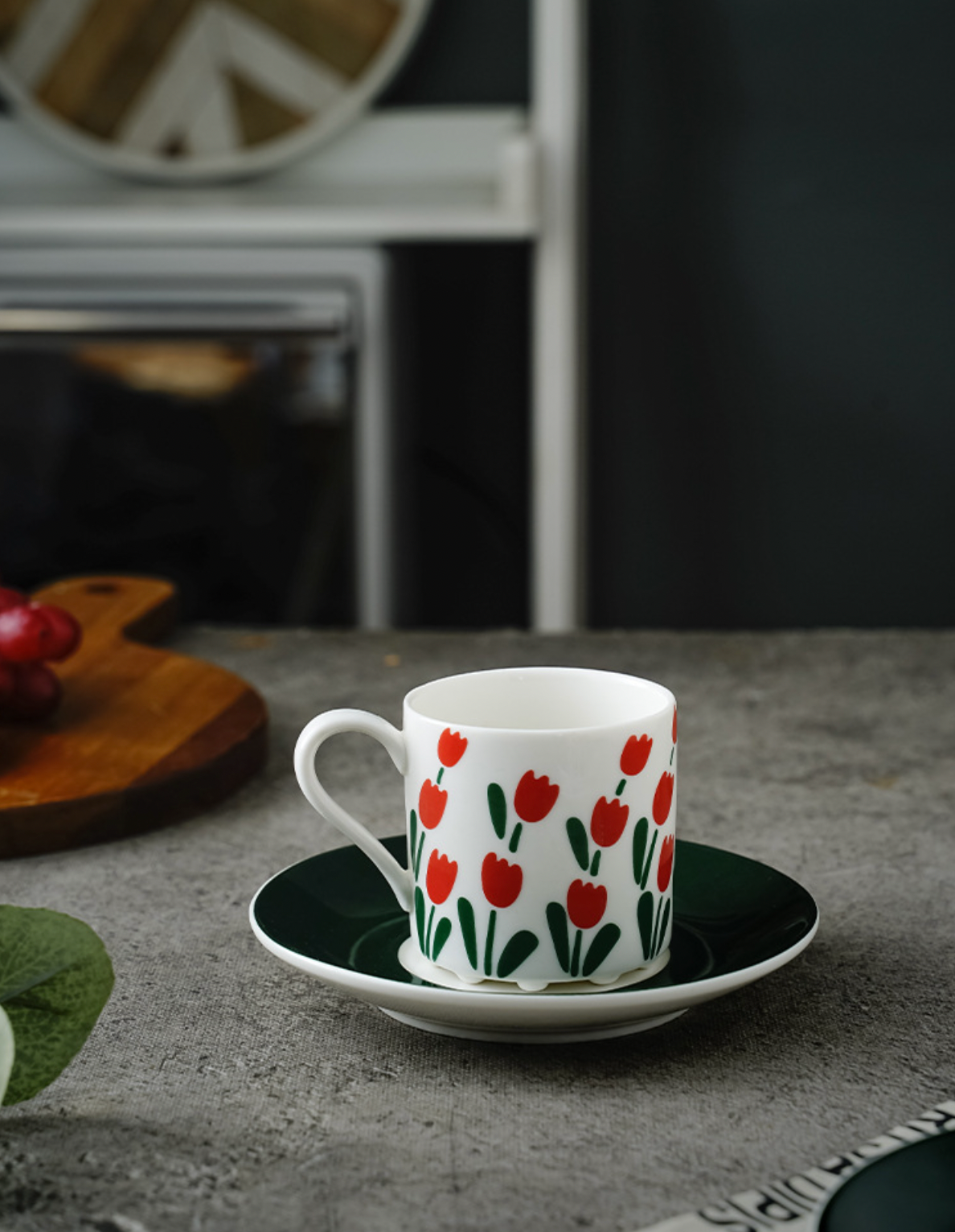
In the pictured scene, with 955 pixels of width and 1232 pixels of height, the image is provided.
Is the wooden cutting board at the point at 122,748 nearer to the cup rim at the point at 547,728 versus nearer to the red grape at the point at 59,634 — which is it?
the red grape at the point at 59,634

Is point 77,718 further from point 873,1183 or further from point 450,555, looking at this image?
point 450,555

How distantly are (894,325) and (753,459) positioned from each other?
341 millimetres

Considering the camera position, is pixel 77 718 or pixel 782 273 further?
pixel 782 273

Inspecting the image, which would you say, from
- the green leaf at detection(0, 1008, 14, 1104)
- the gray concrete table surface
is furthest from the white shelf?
the green leaf at detection(0, 1008, 14, 1104)

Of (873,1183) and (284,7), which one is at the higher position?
(284,7)

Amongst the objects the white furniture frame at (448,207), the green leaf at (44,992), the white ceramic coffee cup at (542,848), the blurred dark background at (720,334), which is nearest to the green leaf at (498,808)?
the white ceramic coffee cup at (542,848)

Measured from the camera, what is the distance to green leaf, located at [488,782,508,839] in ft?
1.57

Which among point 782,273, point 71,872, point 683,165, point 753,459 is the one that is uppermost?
point 683,165

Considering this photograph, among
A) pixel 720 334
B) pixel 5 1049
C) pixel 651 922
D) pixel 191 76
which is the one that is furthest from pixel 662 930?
pixel 191 76

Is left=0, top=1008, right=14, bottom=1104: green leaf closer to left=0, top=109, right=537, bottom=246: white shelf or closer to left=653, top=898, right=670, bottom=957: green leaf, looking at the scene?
left=653, top=898, right=670, bottom=957: green leaf

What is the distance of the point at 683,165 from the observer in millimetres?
2354

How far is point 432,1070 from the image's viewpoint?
468 mm

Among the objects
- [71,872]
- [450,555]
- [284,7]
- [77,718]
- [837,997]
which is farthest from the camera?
[450,555]

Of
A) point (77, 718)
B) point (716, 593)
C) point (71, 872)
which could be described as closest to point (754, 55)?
point (716, 593)
